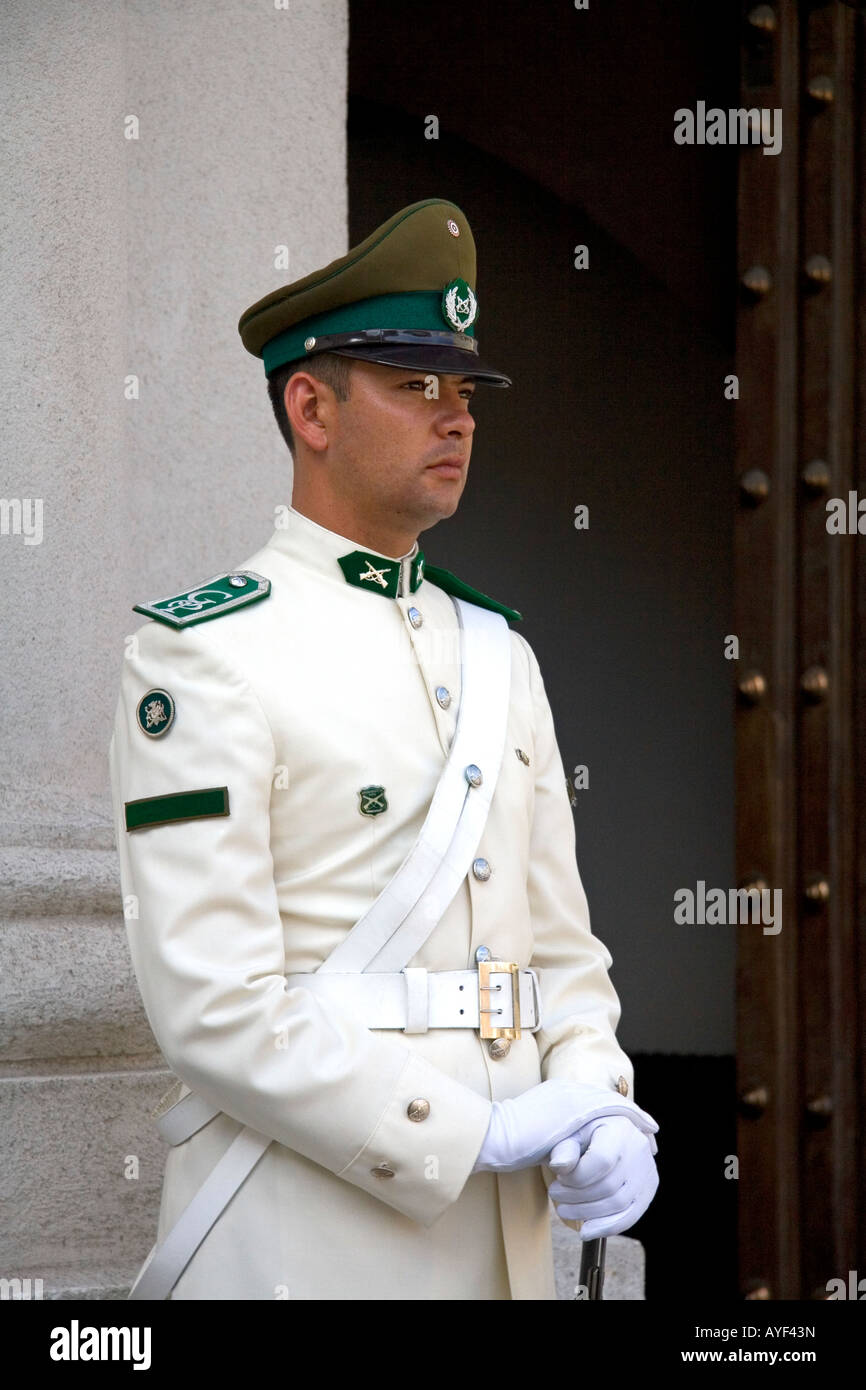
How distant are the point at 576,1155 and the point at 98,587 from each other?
57.5 inches

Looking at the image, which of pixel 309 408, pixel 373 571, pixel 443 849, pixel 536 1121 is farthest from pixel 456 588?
pixel 536 1121

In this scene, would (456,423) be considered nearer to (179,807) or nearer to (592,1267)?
(179,807)

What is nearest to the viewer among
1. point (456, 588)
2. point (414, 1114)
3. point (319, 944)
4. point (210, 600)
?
point (414, 1114)

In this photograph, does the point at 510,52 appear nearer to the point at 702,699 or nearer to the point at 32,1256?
the point at 702,699

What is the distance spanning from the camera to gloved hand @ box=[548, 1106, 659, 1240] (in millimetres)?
2018

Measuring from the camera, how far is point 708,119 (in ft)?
13.3

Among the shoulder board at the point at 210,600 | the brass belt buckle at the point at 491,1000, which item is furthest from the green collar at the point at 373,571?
the brass belt buckle at the point at 491,1000

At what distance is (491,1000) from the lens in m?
2.17

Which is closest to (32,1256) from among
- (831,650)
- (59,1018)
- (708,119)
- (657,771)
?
(59,1018)

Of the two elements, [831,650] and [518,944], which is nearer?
[518,944]

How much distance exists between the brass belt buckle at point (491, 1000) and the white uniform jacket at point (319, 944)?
0.02m

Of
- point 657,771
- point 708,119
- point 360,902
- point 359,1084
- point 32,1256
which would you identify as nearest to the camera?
point 359,1084

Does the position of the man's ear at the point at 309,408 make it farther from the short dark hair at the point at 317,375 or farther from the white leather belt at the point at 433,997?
the white leather belt at the point at 433,997

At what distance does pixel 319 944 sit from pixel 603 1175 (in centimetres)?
42
